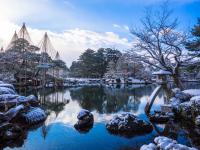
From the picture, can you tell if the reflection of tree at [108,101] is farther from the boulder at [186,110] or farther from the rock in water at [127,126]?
the rock in water at [127,126]

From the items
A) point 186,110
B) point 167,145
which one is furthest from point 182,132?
point 167,145

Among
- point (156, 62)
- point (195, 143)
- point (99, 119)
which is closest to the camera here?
point (195, 143)

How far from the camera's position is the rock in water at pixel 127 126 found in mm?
9398

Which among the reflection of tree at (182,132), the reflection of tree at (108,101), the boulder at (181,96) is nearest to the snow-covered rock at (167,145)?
the reflection of tree at (182,132)

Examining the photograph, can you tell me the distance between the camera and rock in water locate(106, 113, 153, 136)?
9398 mm

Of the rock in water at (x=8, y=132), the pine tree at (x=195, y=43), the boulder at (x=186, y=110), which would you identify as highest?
the pine tree at (x=195, y=43)

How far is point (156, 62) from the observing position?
1355cm

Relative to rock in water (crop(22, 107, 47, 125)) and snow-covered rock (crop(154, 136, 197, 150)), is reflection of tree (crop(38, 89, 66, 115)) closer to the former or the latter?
rock in water (crop(22, 107, 47, 125))

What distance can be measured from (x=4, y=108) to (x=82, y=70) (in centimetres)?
3911

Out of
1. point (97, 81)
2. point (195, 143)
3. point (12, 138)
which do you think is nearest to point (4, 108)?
point (12, 138)

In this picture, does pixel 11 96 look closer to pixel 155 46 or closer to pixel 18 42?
pixel 155 46

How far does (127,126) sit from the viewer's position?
9508 millimetres

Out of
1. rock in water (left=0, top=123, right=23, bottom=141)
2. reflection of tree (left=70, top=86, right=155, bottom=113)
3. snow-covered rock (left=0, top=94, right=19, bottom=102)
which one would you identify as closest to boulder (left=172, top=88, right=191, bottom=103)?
reflection of tree (left=70, top=86, right=155, bottom=113)

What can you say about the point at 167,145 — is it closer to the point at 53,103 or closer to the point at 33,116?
the point at 33,116
